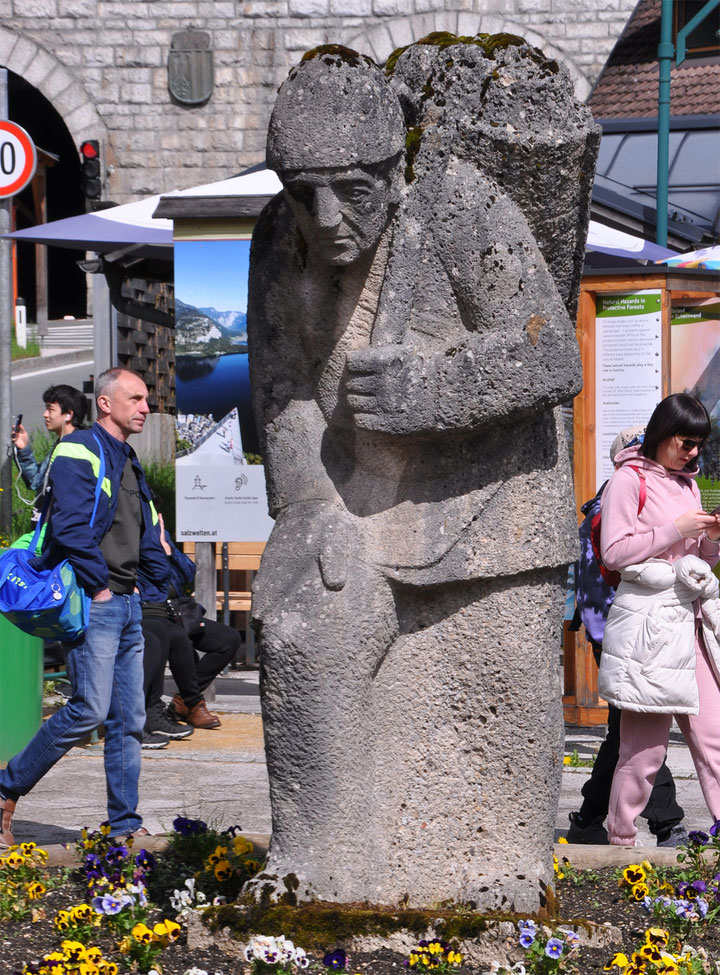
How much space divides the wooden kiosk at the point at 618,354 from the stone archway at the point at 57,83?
44.1ft

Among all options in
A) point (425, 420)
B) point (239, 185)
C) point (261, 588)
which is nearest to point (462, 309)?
point (425, 420)

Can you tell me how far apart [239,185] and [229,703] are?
10.5 feet

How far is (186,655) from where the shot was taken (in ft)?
26.1

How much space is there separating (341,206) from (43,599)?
216 cm

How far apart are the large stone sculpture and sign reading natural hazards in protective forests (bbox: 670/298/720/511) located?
432 centimetres

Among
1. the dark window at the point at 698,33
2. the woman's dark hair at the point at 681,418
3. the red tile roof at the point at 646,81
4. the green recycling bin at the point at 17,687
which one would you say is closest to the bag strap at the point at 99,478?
the green recycling bin at the point at 17,687

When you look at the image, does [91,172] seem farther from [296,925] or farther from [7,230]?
[296,925]

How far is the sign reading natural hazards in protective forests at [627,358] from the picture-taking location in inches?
307

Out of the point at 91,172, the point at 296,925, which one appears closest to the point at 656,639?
the point at 296,925

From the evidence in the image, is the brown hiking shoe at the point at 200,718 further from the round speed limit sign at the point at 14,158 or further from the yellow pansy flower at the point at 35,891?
the yellow pansy flower at the point at 35,891

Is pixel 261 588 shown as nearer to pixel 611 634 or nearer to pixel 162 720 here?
pixel 611 634

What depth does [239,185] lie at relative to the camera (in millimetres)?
→ 9070

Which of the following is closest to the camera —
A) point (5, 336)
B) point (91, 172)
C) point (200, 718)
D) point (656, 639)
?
point (656, 639)

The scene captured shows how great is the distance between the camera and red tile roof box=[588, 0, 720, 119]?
21.9 metres
